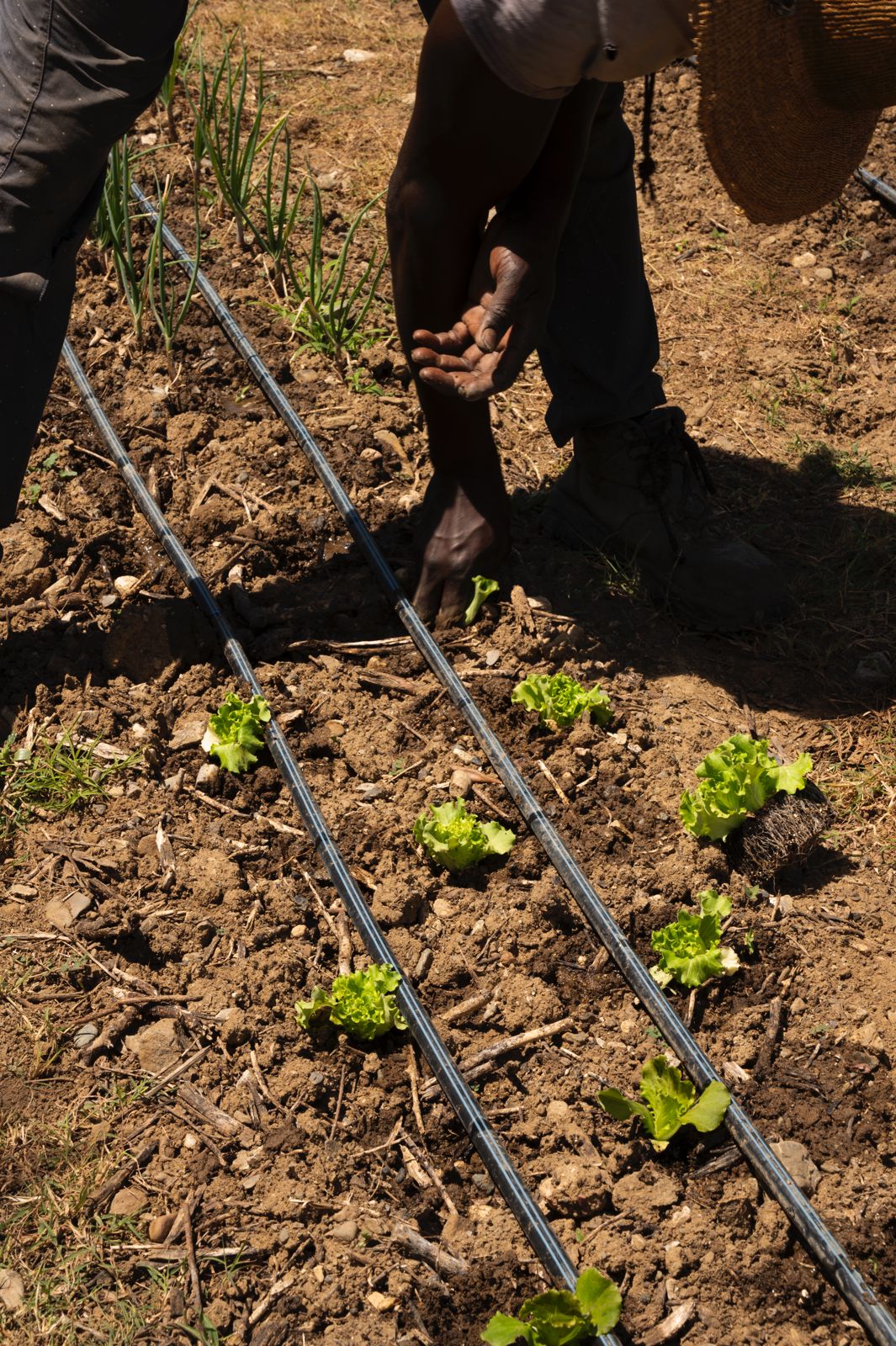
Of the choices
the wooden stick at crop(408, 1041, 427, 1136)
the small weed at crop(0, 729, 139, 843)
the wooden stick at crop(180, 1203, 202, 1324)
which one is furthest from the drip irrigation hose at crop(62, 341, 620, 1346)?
the wooden stick at crop(180, 1203, 202, 1324)

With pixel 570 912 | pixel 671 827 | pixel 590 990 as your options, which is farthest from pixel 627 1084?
pixel 671 827

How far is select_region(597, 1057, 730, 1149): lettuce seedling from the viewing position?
6.26 ft

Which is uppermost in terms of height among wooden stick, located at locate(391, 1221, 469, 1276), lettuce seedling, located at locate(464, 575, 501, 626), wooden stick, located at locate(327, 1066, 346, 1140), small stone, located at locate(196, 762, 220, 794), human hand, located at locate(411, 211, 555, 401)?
human hand, located at locate(411, 211, 555, 401)

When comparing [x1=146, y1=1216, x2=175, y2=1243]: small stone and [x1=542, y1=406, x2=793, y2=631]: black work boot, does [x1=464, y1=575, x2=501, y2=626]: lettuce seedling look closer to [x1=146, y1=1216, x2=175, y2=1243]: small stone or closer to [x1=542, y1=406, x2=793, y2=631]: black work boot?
[x1=542, y1=406, x2=793, y2=631]: black work boot

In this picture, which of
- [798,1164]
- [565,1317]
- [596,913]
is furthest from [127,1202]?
[798,1164]

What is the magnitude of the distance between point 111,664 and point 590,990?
1232mm

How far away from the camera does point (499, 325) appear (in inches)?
88.7

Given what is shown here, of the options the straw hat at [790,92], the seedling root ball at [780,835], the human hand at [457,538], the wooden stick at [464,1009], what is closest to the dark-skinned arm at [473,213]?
the human hand at [457,538]

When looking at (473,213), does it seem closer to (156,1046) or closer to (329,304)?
(329,304)

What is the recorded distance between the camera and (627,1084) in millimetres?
2041

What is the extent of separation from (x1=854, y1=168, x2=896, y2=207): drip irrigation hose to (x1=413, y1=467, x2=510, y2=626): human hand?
2.11 meters

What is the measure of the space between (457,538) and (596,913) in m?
0.91

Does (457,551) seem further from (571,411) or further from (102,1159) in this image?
(102,1159)

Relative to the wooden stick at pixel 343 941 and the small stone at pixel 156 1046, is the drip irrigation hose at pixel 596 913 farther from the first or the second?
the small stone at pixel 156 1046
